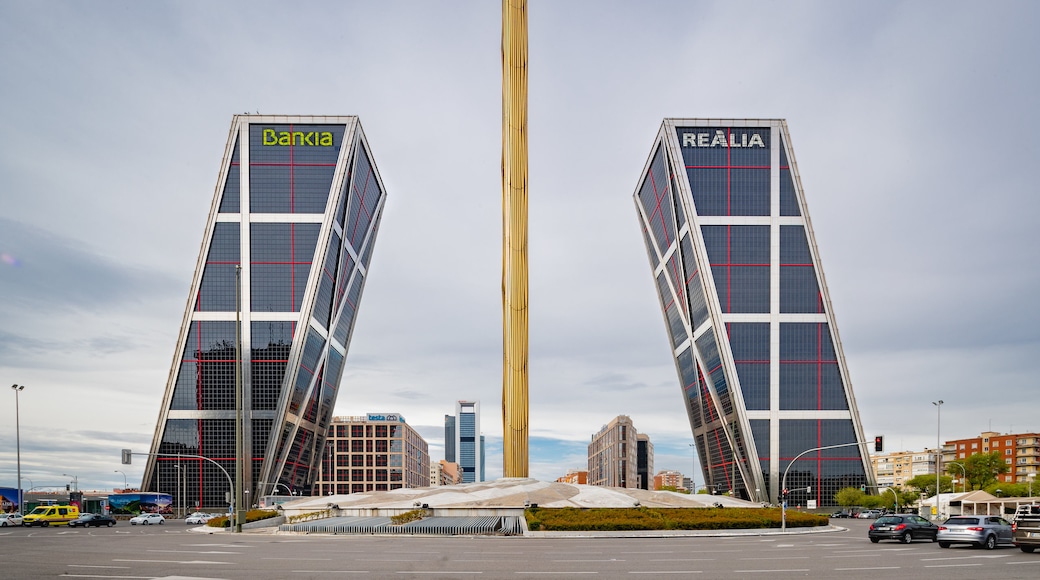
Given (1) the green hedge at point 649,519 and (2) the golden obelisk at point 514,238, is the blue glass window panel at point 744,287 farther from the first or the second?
(1) the green hedge at point 649,519

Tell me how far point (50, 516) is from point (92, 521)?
3511 millimetres

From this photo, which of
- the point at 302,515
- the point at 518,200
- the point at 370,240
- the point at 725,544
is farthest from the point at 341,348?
the point at 725,544

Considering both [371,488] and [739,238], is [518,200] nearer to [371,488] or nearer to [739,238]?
[739,238]

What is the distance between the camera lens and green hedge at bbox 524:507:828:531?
39406 millimetres

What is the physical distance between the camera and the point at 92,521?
200 feet

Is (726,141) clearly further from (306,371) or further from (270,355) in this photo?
(270,355)

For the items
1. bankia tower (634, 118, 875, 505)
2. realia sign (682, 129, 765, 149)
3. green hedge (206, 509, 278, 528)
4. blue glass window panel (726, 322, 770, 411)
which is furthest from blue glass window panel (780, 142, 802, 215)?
green hedge (206, 509, 278, 528)

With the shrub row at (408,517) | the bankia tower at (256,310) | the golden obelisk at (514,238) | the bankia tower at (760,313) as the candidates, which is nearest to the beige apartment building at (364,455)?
the bankia tower at (256,310)

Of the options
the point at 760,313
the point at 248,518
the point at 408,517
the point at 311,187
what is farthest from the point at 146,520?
the point at 760,313

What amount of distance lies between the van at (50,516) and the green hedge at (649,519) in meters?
40.8

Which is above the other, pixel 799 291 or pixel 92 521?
pixel 799 291

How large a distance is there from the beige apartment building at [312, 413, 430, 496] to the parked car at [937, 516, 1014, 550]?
145137 millimetres

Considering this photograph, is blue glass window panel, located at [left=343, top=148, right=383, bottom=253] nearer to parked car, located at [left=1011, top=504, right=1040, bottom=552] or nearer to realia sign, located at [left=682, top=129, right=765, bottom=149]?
realia sign, located at [left=682, top=129, right=765, bottom=149]

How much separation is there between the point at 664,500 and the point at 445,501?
15.2 metres
